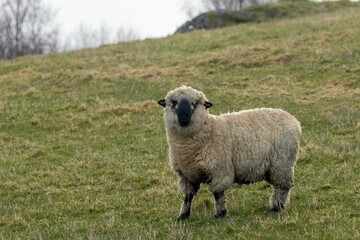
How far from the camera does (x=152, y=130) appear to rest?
1741cm

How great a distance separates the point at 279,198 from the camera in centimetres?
959

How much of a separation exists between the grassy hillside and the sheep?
0.55 meters

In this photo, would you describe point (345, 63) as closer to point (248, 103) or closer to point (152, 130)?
point (248, 103)

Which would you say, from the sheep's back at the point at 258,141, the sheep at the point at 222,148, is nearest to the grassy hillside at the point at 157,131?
the sheep at the point at 222,148

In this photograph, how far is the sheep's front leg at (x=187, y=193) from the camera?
9445 millimetres

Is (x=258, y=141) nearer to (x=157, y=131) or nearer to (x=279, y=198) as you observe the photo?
(x=279, y=198)

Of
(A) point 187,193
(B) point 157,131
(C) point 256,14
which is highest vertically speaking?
(C) point 256,14

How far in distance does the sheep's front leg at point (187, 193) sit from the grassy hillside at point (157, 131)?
0.51 ft

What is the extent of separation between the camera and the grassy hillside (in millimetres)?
9438

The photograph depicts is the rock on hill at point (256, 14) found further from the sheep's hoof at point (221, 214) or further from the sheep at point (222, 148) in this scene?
the sheep's hoof at point (221, 214)

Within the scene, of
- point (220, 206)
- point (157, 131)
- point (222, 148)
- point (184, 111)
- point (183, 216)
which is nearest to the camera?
point (184, 111)

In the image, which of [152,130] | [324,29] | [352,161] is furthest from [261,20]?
[352,161]

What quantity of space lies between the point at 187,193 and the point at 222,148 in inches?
36.7

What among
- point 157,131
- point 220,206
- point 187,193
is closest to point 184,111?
point 187,193
